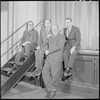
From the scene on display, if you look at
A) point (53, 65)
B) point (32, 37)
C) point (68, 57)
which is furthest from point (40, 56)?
point (32, 37)

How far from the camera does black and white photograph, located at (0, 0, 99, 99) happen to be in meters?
4.22

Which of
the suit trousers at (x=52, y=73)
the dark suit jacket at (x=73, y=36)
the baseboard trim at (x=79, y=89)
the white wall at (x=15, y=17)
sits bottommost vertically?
the baseboard trim at (x=79, y=89)

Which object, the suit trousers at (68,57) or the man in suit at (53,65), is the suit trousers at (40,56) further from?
the suit trousers at (68,57)

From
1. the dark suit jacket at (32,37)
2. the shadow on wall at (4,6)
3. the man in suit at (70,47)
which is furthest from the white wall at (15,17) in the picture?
the man in suit at (70,47)

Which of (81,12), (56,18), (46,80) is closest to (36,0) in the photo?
(56,18)

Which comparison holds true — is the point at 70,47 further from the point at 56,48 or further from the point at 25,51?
the point at 25,51

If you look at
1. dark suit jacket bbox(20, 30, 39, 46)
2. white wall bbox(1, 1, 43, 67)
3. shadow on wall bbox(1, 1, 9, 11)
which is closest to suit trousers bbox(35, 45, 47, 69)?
dark suit jacket bbox(20, 30, 39, 46)

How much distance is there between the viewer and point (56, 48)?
4203 mm

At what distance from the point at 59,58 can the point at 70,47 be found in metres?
0.44

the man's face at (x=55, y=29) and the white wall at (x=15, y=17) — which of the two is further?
the white wall at (x=15, y=17)

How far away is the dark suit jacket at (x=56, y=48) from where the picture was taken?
13.8 ft

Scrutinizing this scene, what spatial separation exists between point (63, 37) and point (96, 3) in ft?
5.91

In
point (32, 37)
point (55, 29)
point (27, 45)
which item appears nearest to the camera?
point (55, 29)

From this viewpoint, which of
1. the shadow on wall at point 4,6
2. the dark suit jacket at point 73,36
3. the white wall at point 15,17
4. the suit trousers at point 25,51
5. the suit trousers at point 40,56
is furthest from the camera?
the shadow on wall at point 4,6
